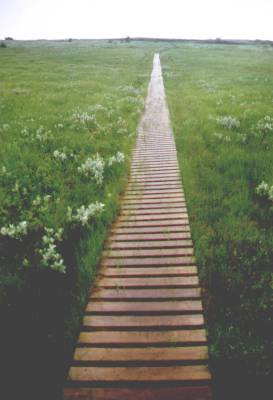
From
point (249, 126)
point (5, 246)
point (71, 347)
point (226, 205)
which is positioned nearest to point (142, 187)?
point (226, 205)

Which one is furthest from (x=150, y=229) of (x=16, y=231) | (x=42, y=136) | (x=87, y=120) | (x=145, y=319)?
(x=87, y=120)

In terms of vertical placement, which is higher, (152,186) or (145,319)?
(152,186)

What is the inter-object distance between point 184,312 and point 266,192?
4245 mm

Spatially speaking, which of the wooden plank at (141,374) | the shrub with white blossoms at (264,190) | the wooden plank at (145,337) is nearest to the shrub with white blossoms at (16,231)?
the wooden plank at (145,337)

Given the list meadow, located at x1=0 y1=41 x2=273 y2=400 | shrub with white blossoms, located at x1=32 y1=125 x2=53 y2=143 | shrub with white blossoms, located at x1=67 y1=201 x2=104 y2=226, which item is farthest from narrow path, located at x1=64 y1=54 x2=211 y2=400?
shrub with white blossoms, located at x1=32 y1=125 x2=53 y2=143

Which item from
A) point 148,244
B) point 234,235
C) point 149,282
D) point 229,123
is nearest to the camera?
point 149,282

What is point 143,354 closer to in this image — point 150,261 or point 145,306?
point 145,306

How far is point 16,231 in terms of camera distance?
6.20 m

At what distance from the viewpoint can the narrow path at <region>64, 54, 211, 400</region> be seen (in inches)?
145

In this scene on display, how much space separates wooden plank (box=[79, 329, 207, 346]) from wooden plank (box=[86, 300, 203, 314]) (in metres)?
0.38

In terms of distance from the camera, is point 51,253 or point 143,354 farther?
point 51,253

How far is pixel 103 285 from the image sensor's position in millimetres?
5176

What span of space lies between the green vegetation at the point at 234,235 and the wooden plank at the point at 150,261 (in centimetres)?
27

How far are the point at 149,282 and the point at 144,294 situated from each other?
0.28 m
